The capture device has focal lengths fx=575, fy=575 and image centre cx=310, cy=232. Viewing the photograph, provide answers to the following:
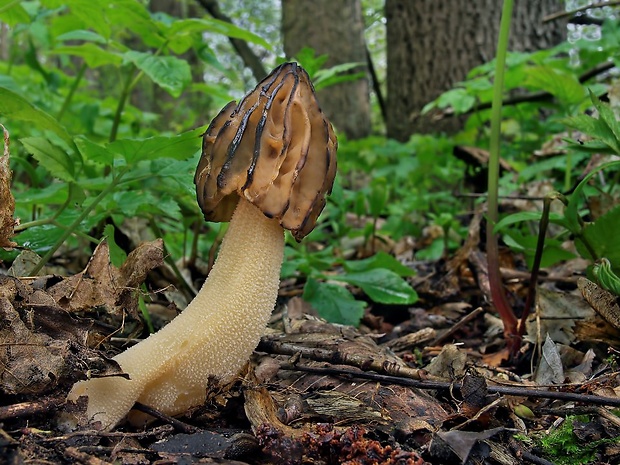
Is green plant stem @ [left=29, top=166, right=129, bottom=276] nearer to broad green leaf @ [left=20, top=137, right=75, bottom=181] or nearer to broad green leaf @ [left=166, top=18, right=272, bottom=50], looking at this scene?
broad green leaf @ [left=20, top=137, right=75, bottom=181]

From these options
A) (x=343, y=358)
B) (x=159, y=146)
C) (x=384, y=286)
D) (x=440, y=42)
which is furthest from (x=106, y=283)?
(x=440, y=42)

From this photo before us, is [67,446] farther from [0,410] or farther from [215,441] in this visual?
[215,441]

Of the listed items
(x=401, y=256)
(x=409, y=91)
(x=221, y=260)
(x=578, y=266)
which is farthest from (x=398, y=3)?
(x=221, y=260)

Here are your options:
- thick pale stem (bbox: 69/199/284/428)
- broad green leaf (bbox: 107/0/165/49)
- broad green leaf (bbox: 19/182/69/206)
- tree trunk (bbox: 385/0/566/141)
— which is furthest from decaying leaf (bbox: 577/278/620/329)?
tree trunk (bbox: 385/0/566/141)

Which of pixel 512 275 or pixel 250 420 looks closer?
pixel 250 420

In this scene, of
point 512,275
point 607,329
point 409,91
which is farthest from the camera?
point 409,91

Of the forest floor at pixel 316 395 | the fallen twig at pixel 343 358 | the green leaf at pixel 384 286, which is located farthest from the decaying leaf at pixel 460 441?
the green leaf at pixel 384 286
